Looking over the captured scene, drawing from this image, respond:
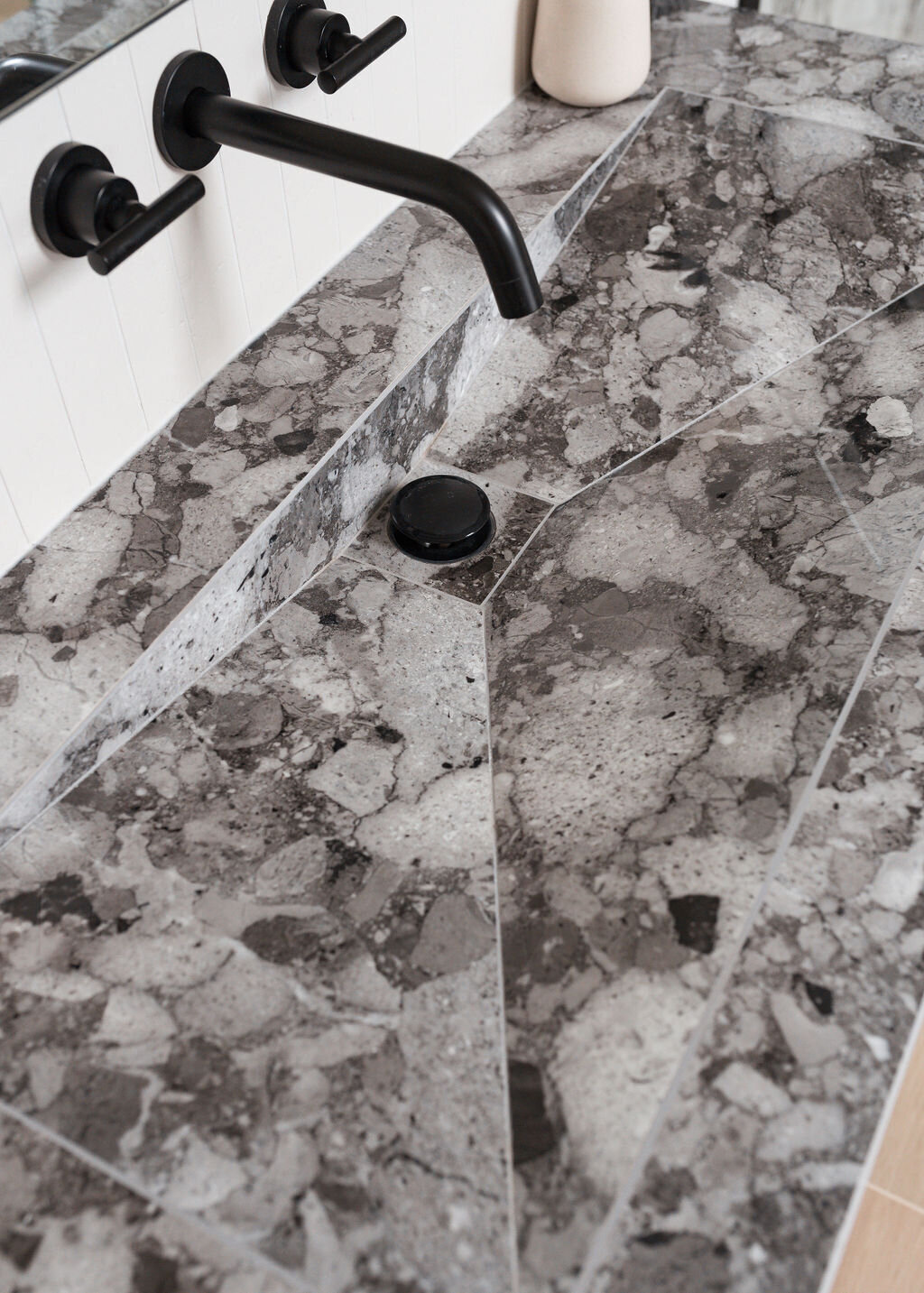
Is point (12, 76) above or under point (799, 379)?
above

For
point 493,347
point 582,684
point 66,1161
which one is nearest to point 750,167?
point 493,347

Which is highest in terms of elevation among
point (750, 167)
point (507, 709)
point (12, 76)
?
point (12, 76)

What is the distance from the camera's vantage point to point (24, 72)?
70 centimetres

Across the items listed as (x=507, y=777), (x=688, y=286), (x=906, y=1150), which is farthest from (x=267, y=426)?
(x=906, y=1150)

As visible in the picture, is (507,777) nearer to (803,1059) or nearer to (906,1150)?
(803,1059)

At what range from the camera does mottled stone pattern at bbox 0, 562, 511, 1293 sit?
60 cm

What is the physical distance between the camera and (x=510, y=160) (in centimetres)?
122

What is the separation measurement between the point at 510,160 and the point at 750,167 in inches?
10.6

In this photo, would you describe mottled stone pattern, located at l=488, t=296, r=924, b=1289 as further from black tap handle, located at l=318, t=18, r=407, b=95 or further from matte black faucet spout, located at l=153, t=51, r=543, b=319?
black tap handle, located at l=318, t=18, r=407, b=95

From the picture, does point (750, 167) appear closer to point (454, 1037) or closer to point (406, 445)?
point (406, 445)

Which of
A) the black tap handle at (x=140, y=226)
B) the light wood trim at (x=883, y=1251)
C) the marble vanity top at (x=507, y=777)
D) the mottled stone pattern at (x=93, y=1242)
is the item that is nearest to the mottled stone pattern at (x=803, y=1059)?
the marble vanity top at (x=507, y=777)

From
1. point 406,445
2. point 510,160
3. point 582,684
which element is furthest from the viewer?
point 510,160

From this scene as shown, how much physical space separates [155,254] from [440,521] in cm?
32

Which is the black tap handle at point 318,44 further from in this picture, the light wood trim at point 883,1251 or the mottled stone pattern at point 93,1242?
the light wood trim at point 883,1251
